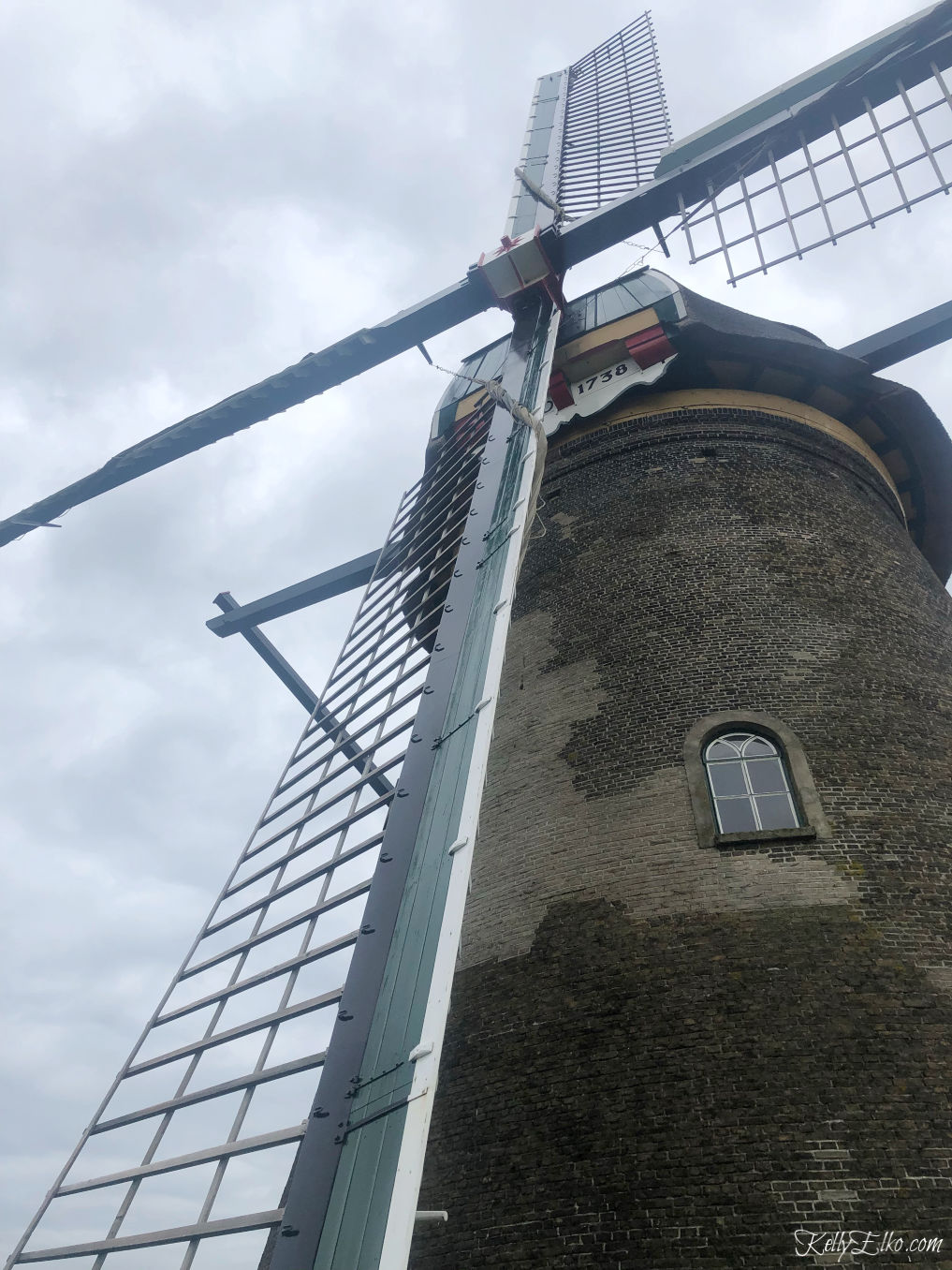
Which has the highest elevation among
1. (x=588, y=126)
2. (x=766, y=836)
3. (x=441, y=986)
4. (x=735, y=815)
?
(x=588, y=126)

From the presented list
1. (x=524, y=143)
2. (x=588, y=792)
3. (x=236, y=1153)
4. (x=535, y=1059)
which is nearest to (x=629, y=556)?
(x=588, y=792)

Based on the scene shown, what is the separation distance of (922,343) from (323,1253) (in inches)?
373

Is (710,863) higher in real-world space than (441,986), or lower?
higher

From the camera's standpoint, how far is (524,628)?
7.86 meters

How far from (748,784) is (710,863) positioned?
2.20 feet

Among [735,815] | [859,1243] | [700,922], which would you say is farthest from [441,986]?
[735,815]

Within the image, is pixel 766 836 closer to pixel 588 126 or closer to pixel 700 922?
pixel 700 922

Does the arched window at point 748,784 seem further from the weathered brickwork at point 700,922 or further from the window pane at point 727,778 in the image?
the weathered brickwork at point 700,922

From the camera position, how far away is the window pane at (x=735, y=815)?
574 centimetres

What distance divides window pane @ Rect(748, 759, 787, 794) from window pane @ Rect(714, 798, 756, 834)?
0.13m

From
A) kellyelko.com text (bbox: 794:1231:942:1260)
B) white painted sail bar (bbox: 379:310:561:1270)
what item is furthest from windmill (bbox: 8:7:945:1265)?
kellyelko.com text (bbox: 794:1231:942:1260)

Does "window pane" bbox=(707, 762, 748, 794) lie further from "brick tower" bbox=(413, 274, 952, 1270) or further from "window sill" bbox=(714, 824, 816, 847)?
"window sill" bbox=(714, 824, 816, 847)

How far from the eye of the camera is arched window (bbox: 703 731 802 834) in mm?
5746

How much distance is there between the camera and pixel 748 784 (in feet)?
19.5
